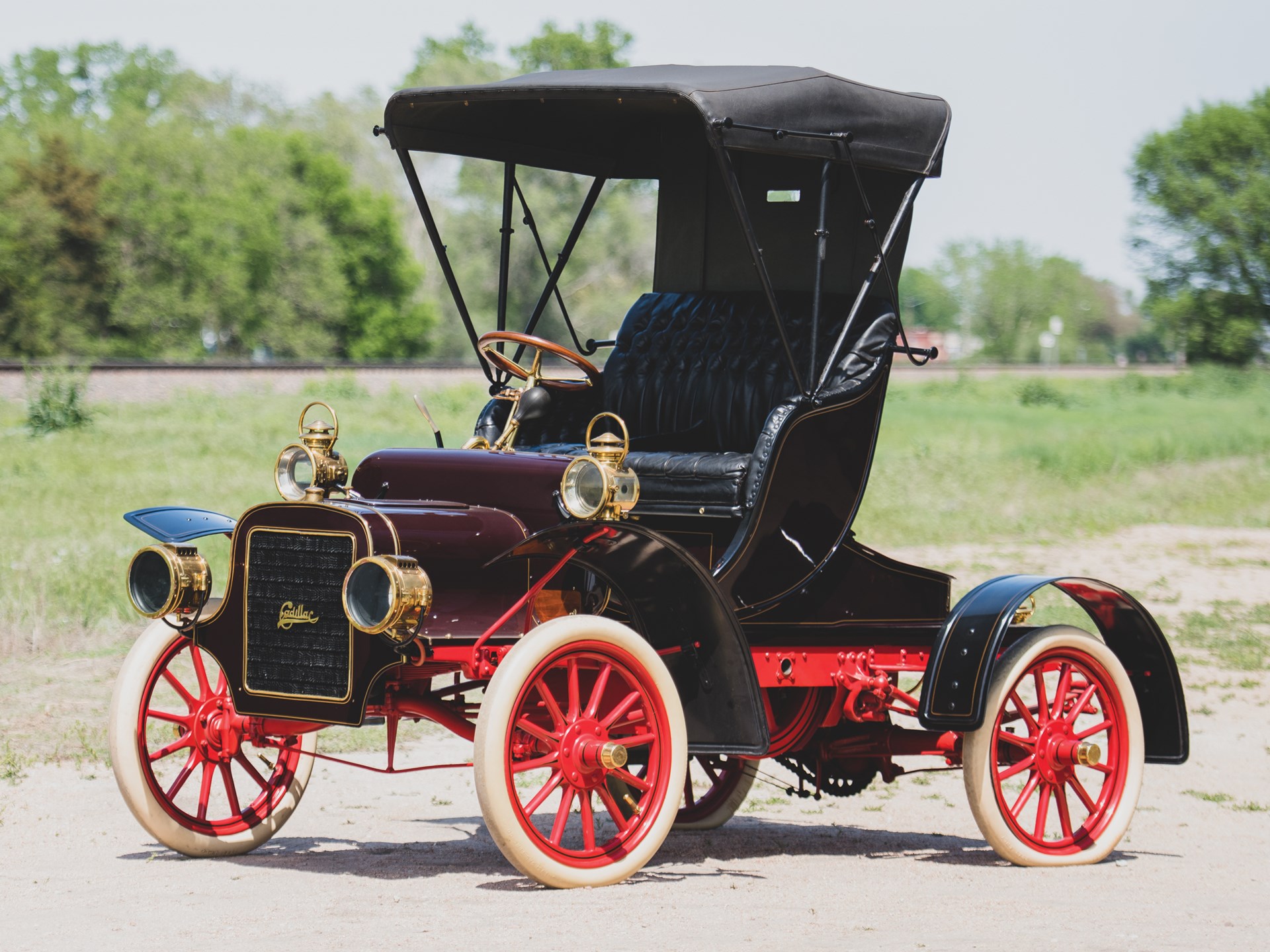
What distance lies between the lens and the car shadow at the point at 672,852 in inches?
230

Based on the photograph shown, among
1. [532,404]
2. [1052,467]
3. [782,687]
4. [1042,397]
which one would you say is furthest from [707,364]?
[1042,397]

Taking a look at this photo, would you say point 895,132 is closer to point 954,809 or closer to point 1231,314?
point 954,809

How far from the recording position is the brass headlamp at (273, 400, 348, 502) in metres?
5.57

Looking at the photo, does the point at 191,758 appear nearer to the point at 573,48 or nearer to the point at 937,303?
the point at 573,48

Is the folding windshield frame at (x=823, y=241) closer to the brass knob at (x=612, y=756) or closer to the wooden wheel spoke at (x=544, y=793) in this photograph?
the brass knob at (x=612, y=756)

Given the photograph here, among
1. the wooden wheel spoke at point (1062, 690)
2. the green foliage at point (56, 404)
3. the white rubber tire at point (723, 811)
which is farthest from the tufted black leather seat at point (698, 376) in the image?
the green foliage at point (56, 404)

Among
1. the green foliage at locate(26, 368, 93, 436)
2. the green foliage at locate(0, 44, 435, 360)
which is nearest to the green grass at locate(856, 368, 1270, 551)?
the green foliage at locate(26, 368, 93, 436)

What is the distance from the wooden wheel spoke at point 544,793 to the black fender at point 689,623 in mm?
530

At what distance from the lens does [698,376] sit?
7.21 metres

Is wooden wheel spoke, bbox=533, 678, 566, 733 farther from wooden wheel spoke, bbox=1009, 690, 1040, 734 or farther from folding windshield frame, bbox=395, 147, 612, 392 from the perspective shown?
wooden wheel spoke, bbox=1009, 690, 1040, 734

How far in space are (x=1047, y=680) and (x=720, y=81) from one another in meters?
5.26

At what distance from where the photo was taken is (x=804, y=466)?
20.1 feet

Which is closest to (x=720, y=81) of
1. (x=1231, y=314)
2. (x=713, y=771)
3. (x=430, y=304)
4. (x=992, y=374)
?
(x=713, y=771)

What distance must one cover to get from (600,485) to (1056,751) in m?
2.16
